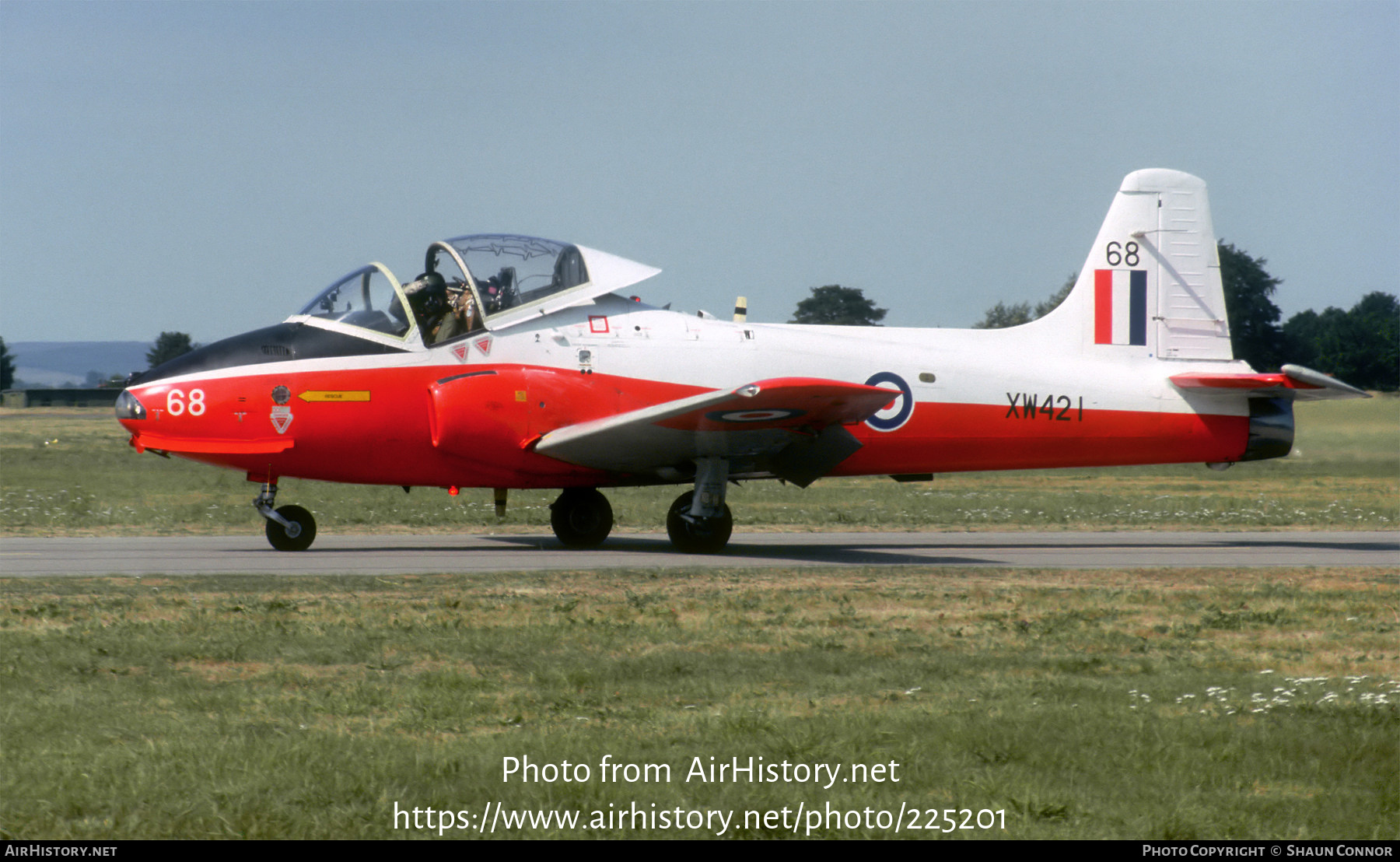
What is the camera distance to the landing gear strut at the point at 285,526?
557 inches

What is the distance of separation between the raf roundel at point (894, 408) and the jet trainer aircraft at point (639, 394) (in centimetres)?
3

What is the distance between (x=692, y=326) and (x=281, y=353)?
4656mm

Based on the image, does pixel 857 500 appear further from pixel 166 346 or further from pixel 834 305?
pixel 166 346

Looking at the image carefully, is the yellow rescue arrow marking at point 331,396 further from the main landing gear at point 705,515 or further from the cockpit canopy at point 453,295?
the main landing gear at point 705,515

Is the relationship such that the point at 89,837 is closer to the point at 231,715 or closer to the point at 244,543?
the point at 231,715

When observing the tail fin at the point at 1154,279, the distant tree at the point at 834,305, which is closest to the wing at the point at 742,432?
the tail fin at the point at 1154,279

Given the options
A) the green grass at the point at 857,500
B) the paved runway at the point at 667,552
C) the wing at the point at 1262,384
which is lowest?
the paved runway at the point at 667,552

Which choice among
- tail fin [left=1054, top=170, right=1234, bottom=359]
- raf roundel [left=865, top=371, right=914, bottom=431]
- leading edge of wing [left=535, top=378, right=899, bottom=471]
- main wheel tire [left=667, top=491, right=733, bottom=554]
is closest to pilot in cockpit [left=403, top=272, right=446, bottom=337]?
leading edge of wing [left=535, top=378, right=899, bottom=471]

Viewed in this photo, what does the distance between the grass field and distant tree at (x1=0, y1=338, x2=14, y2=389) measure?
328 ft

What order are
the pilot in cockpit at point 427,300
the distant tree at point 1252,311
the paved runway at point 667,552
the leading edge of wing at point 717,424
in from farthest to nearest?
the distant tree at point 1252,311 < the pilot in cockpit at point 427,300 < the leading edge of wing at point 717,424 < the paved runway at point 667,552

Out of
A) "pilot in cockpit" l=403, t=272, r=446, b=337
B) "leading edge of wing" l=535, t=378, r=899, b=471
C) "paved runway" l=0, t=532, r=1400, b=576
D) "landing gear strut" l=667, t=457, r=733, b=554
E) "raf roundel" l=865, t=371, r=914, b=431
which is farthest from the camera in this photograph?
"raf roundel" l=865, t=371, r=914, b=431

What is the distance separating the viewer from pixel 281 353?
14.0 m

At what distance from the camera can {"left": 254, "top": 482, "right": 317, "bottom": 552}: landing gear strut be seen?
Result: 1415cm

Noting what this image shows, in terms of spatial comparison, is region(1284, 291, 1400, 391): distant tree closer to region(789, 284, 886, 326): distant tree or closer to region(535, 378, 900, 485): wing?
region(789, 284, 886, 326): distant tree
